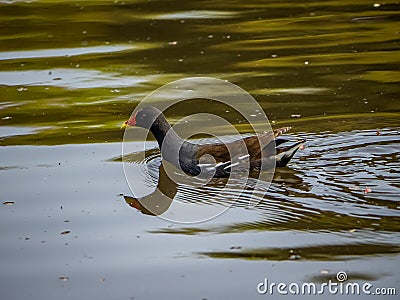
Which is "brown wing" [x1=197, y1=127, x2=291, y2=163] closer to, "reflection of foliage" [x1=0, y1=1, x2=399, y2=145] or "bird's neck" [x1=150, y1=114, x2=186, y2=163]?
"bird's neck" [x1=150, y1=114, x2=186, y2=163]

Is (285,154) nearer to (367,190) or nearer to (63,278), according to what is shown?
(367,190)

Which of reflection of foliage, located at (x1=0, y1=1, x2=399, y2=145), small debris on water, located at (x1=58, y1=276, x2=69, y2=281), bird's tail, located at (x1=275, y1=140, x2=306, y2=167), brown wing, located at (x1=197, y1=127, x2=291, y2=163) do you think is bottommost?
small debris on water, located at (x1=58, y1=276, x2=69, y2=281)

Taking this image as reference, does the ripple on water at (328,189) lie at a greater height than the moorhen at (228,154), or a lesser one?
lesser

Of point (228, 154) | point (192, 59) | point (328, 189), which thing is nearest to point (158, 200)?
point (228, 154)

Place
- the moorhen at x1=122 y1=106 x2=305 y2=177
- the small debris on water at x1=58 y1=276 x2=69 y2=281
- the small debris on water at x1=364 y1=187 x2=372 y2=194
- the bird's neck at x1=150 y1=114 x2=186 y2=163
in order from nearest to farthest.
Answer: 1. the small debris on water at x1=58 y1=276 x2=69 y2=281
2. the small debris on water at x1=364 y1=187 x2=372 y2=194
3. the moorhen at x1=122 y1=106 x2=305 y2=177
4. the bird's neck at x1=150 y1=114 x2=186 y2=163

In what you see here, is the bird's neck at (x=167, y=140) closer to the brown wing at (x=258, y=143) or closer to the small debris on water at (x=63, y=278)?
the brown wing at (x=258, y=143)

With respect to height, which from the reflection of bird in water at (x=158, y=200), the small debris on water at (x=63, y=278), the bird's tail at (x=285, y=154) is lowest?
the small debris on water at (x=63, y=278)

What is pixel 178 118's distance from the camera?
30.9 ft

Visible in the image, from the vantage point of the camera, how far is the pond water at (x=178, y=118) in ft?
19.4

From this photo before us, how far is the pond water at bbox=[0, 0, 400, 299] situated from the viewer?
590 centimetres

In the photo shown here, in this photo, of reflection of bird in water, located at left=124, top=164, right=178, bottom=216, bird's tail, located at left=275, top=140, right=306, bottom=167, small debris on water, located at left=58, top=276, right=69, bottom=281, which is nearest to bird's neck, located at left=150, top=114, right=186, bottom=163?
reflection of bird in water, located at left=124, top=164, right=178, bottom=216

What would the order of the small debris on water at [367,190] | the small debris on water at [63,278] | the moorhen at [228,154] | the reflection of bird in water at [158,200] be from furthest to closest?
1. the moorhen at [228,154]
2. the reflection of bird in water at [158,200]
3. the small debris on water at [367,190]
4. the small debris on water at [63,278]

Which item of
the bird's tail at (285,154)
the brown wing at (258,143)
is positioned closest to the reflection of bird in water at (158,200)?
the brown wing at (258,143)

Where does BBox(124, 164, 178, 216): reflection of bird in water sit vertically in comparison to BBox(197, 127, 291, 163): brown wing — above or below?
below
